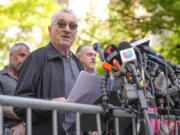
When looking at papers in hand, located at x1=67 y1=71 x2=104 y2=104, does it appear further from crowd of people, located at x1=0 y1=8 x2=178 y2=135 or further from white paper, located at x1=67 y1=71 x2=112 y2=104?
crowd of people, located at x1=0 y1=8 x2=178 y2=135

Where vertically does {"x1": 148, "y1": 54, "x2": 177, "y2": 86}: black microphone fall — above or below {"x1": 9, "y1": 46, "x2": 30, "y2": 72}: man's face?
below

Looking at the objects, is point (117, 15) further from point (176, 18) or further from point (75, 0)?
point (75, 0)

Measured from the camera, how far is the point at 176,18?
453 inches

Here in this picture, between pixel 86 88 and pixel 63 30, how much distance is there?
2.93 ft

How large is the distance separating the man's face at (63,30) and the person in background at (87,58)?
203cm

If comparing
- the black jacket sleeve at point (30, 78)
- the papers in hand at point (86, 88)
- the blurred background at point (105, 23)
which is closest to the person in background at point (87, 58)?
the black jacket sleeve at point (30, 78)

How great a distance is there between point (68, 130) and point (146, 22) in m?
9.73

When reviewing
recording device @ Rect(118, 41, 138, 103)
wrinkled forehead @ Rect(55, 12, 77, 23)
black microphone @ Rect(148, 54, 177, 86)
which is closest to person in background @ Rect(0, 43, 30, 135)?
wrinkled forehead @ Rect(55, 12, 77, 23)

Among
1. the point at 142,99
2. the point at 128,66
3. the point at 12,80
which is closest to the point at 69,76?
the point at 128,66

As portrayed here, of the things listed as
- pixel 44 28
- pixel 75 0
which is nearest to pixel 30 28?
pixel 44 28

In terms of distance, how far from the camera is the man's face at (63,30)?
158 inches

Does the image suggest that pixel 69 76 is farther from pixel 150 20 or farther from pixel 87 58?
pixel 150 20

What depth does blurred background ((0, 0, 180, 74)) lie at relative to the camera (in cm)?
1215

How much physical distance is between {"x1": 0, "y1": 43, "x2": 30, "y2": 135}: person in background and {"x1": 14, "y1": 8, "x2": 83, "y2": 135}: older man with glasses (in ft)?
1.20
